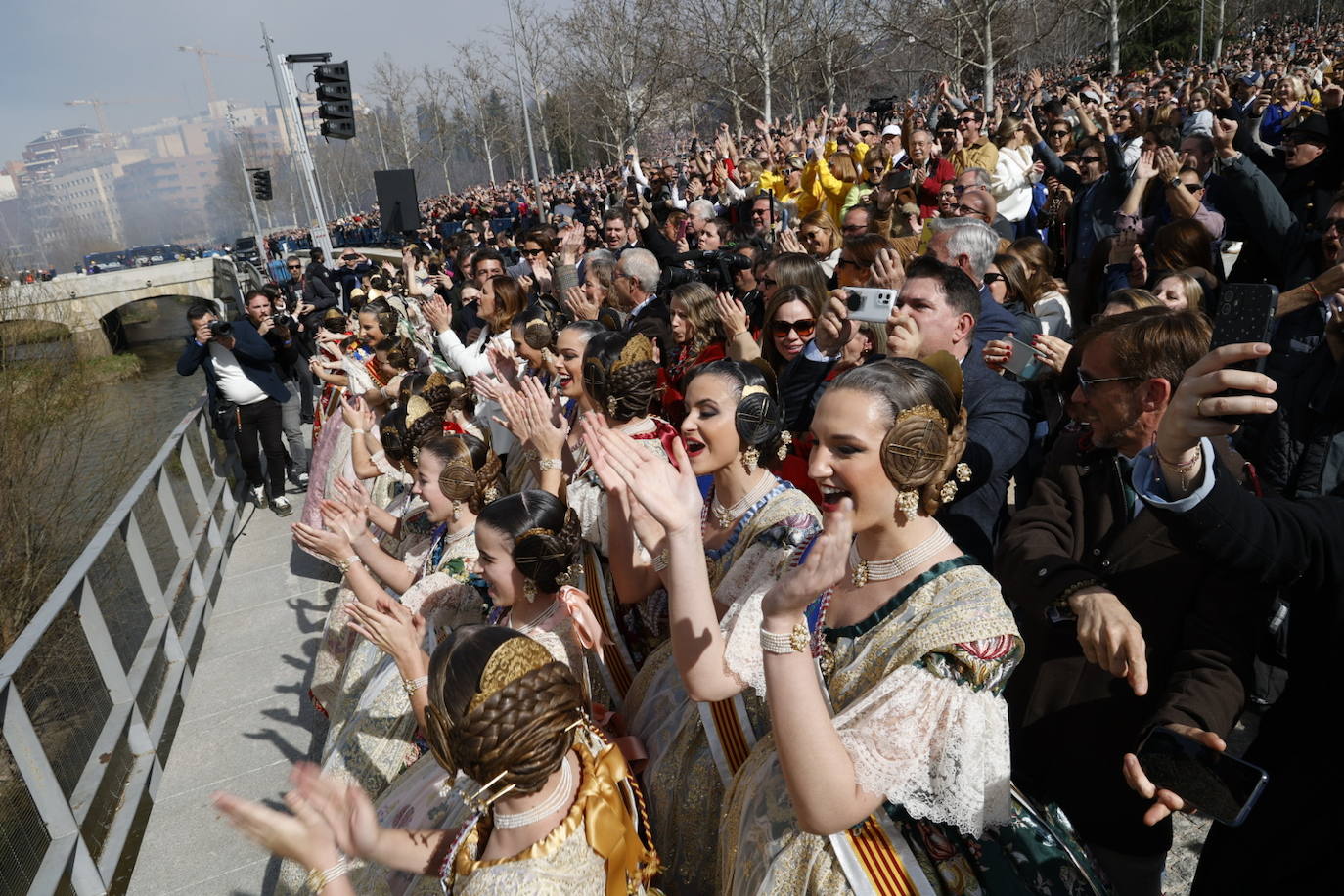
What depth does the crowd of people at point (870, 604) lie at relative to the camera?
1600 millimetres

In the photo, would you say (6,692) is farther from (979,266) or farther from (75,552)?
(75,552)

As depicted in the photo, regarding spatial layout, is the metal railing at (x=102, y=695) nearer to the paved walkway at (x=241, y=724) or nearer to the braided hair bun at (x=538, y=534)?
the paved walkway at (x=241, y=724)

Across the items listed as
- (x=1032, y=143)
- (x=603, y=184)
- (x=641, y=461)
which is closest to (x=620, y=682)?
(x=641, y=461)

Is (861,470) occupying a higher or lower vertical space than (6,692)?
higher

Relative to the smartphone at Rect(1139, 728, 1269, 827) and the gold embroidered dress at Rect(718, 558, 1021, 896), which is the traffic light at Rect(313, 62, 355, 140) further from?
the smartphone at Rect(1139, 728, 1269, 827)

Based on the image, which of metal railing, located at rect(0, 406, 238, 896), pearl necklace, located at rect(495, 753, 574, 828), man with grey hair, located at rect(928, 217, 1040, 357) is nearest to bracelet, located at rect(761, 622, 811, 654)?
pearl necklace, located at rect(495, 753, 574, 828)

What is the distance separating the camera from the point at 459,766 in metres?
1.69

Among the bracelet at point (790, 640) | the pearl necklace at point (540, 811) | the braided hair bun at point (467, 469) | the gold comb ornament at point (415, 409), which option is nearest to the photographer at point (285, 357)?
the gold comb ornament at point (415, 409)

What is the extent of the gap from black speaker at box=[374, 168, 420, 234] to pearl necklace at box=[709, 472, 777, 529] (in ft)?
41.0

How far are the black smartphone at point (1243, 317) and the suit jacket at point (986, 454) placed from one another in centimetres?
121

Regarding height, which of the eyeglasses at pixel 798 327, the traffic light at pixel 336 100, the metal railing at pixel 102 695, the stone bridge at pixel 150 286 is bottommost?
the stone bridge at pixel 150 286

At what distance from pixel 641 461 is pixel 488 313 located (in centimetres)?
451

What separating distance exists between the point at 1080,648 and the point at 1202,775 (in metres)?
0.53

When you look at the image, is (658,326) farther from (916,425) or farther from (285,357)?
(285,357)
